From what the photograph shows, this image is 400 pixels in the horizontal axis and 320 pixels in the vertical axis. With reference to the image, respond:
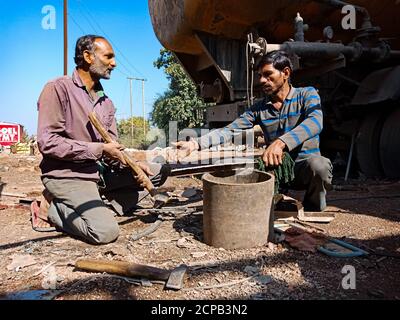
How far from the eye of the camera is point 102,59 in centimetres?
300

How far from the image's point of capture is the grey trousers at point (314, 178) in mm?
2881

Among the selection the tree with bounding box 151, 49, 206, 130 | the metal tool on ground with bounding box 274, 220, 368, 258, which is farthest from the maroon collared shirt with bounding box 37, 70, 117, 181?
the tree with bounding box 151, 49, 206, 130

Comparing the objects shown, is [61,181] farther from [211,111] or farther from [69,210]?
[211,111]

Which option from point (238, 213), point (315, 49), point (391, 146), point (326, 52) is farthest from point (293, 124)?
point (391, 146)

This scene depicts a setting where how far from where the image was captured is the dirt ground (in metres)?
1.84

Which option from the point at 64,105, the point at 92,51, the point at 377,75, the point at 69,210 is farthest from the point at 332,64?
the point at 69,210

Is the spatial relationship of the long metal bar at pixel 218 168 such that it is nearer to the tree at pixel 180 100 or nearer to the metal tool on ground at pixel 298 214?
the metal tool on ground at pixel 298 214

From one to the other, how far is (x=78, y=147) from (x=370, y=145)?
4020 millimetres

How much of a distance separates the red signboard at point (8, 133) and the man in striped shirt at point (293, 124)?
8880 mm

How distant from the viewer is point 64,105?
2836mm

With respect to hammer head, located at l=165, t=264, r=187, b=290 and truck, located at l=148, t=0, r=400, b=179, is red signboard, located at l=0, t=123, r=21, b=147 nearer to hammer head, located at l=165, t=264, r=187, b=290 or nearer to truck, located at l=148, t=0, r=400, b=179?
truck, located at l=148, t=0, r=400, b=179

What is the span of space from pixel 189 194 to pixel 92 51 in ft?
7.04

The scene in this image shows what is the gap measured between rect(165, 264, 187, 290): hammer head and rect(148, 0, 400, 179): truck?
2558 millimetres

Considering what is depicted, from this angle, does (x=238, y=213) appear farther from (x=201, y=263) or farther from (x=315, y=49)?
(x=315, y=49)
